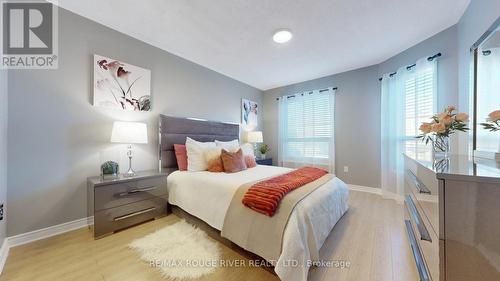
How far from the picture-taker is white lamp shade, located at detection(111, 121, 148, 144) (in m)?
2.07

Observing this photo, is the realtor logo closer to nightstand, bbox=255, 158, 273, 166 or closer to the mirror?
nightstand, bbox=255, 158, 273, 166

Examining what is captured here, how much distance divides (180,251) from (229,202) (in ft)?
2.06

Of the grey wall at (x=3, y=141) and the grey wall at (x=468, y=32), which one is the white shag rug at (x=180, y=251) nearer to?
the grey wall at (x=3, y=141)

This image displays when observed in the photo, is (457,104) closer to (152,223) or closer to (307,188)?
(307,188)

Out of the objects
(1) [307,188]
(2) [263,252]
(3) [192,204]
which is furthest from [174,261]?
(1) [307,188]

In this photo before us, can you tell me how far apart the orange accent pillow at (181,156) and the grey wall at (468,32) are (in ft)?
11.1

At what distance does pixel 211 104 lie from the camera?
3.59m

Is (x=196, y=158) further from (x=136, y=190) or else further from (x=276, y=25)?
(x=276, y=25)

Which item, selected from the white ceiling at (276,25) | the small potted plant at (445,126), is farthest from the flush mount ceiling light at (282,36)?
the small potted plant at (445,126)

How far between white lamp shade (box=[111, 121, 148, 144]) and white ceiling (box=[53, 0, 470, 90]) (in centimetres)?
129

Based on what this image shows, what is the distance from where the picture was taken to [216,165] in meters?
2.47

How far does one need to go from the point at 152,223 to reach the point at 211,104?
230 centimetres

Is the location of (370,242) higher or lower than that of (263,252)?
lower

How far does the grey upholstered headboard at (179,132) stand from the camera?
2.69m
